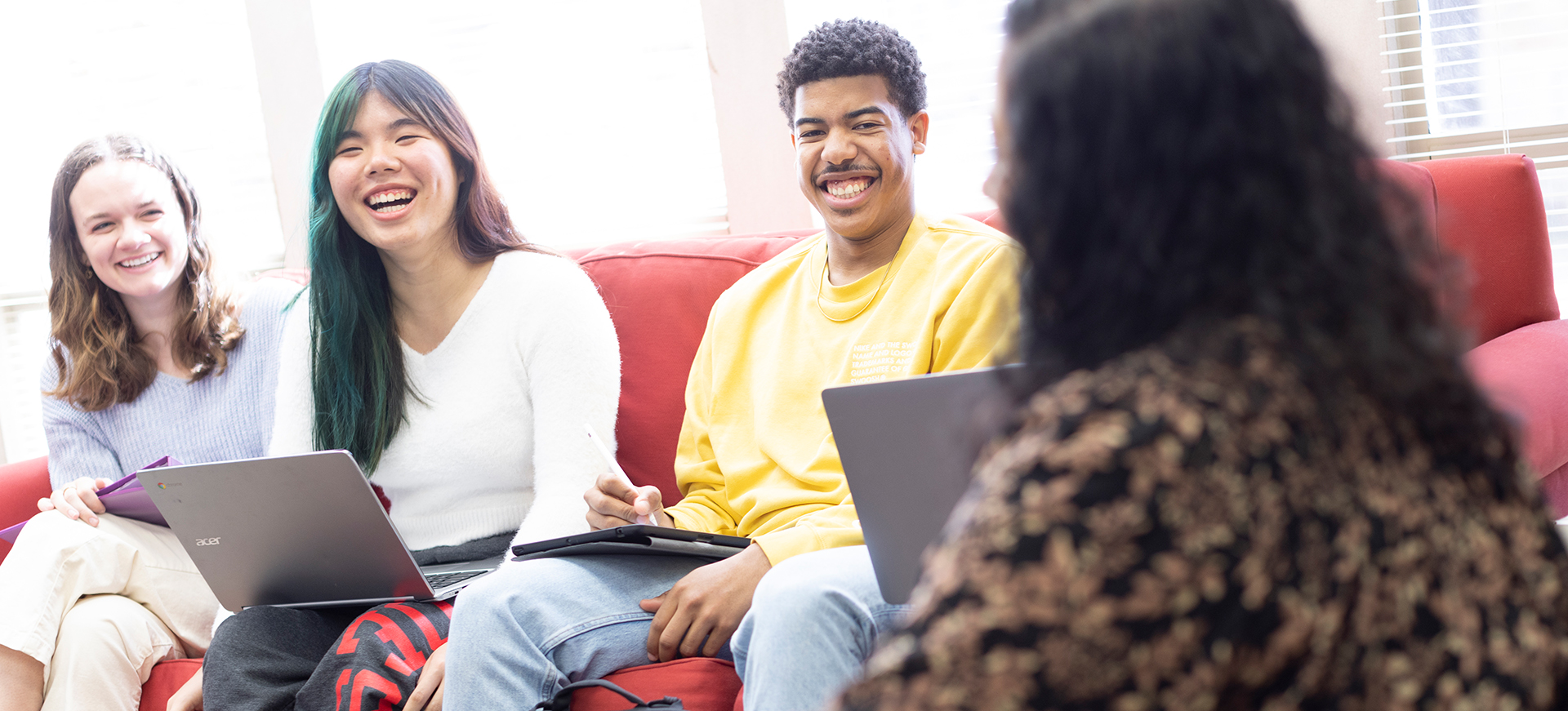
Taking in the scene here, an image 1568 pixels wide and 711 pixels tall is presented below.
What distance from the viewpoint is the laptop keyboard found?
165 cm

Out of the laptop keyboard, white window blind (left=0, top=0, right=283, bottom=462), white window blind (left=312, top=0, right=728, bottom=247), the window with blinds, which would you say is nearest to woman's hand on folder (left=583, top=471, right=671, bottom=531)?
the laptop keyboard

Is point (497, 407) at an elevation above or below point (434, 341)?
below

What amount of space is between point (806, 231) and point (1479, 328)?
3.60 ft

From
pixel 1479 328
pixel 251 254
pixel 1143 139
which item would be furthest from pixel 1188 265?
pixel 251 254

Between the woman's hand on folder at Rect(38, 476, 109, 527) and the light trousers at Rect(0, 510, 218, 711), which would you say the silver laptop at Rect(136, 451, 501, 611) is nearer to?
the light trousers at Rect(0, 510, 218, 711)

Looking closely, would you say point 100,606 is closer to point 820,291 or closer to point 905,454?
point 820,291

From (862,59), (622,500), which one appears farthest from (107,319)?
(862,59)

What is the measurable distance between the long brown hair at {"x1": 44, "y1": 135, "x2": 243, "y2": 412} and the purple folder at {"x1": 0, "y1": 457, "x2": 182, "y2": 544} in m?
0.30

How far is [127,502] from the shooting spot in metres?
1.87

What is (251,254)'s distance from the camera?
2908mm

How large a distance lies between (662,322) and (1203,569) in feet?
5.19

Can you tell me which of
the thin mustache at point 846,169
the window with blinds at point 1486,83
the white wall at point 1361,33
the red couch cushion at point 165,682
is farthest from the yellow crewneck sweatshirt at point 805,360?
the window with blinds at point 1486,83

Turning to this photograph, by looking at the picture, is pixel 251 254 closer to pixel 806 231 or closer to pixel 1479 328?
pixel 806 231

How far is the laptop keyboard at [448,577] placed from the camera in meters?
1.65
